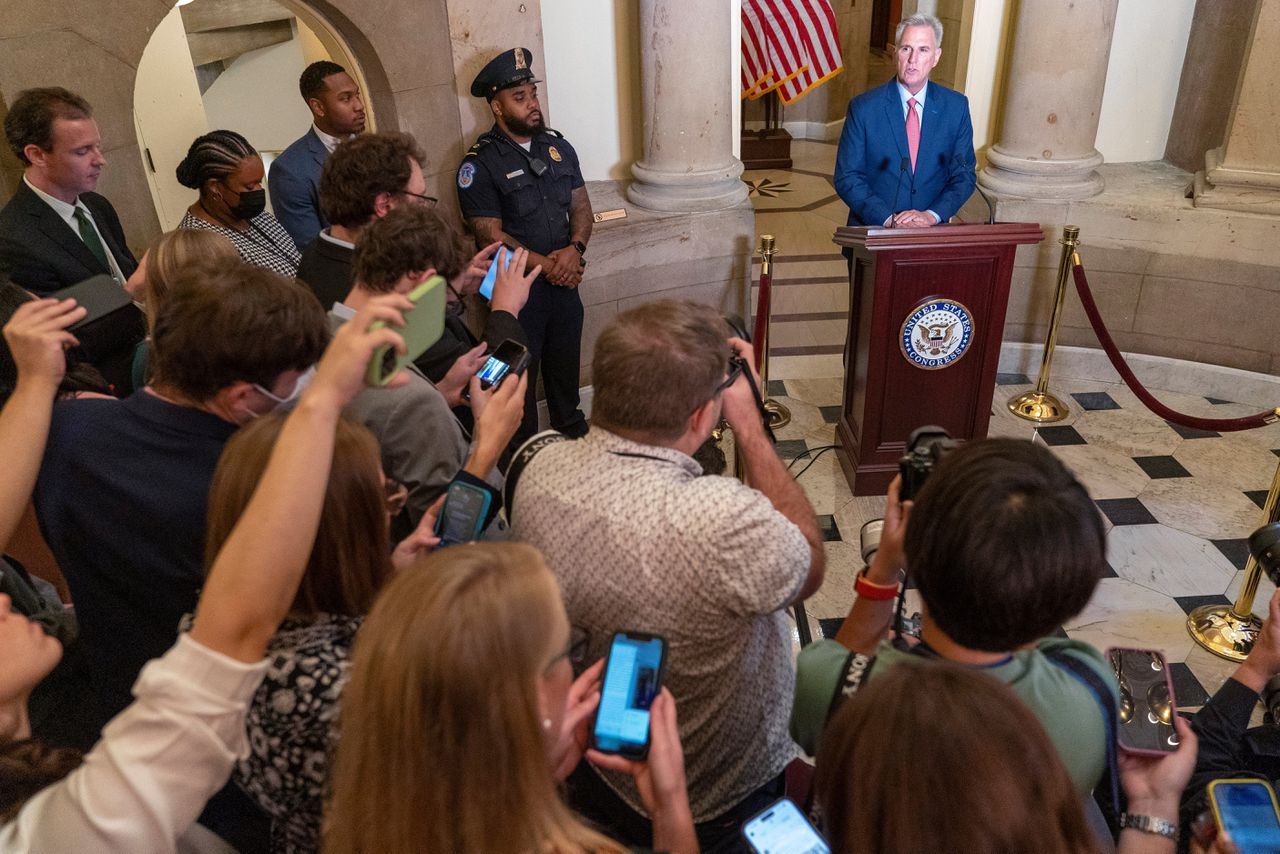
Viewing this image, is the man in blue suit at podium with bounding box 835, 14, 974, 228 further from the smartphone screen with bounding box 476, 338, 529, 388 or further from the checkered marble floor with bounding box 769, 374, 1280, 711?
the smartphone screen with bounding box 476, 338, 529, 388

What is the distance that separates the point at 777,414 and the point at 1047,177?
2108 mm

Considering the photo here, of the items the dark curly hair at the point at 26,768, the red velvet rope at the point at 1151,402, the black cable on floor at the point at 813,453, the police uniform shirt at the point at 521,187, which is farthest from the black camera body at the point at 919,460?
the police uniform shirt at the point at 521,187

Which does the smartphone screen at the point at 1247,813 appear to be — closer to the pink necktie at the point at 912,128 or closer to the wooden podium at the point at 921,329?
the wooden podium at the point at 921,329

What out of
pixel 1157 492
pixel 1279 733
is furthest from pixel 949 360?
pixel 1279 733

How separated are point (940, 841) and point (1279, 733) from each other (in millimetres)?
1340

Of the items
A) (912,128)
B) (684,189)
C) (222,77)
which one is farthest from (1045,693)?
(222,77)

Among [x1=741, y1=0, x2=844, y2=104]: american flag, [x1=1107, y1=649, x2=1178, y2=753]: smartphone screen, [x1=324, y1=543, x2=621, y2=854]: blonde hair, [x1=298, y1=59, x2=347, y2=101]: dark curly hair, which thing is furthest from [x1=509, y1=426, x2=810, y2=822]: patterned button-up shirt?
[x1=741, y1=0, x2=844, y2=104]: american flag

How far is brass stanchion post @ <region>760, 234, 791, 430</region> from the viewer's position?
450 centimetres

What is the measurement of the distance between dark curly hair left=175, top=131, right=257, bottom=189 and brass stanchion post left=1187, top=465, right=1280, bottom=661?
13.3 ft

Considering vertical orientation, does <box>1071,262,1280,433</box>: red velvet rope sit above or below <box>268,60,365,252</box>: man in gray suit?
below

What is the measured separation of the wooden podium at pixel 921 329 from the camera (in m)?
3.88

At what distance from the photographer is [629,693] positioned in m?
1.37

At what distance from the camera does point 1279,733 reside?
6.22 feet

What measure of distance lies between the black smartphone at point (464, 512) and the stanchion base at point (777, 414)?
3255 millimetres
